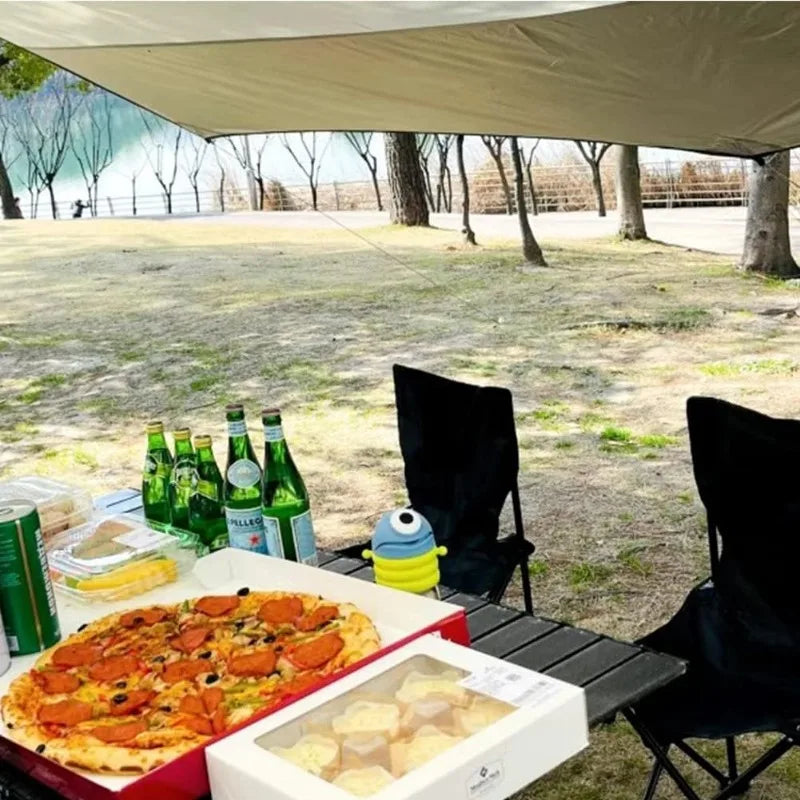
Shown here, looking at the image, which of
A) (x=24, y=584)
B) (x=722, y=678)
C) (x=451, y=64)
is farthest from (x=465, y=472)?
(x=24, y=584)

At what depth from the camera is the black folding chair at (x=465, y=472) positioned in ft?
8.54

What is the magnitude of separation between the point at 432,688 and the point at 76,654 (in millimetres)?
552

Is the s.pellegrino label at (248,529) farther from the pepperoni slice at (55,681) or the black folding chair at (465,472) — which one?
the black folding chair at (465,472)

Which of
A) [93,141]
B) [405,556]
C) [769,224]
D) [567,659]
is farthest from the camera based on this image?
[93,141]

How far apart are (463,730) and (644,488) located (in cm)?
346

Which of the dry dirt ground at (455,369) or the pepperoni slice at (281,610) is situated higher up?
the pepperoni slice at (281,610)

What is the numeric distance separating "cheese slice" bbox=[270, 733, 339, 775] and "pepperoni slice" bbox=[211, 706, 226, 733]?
8cm

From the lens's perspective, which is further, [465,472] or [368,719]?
[465,472]

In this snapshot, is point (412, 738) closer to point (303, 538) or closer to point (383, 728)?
point (383, 728)

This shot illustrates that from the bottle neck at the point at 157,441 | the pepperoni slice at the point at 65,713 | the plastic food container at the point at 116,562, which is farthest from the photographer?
the bottle neck at the point at 157,441

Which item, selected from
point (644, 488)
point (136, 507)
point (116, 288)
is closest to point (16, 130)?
point (116, 288)

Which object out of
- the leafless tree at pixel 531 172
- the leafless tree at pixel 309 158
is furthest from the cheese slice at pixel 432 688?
the leafless tree at pixel 309 158

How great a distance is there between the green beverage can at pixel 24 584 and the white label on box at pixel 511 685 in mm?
630

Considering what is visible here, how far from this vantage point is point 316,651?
4.73 feet
